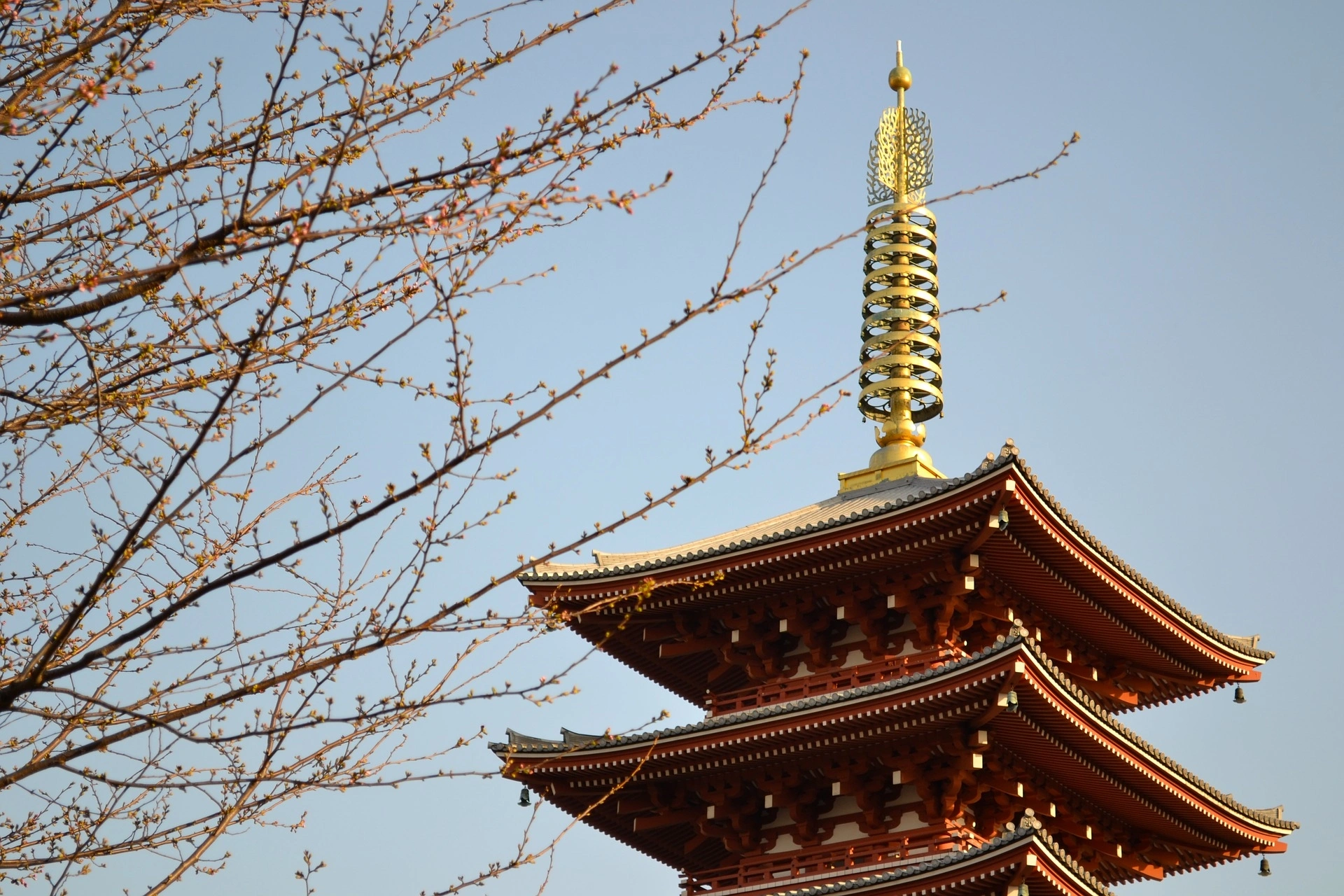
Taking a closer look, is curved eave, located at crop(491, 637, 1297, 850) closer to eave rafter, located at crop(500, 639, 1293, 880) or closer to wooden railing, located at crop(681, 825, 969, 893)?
Answer: eave rafter, located at crop(500, 639, 1293, 880)

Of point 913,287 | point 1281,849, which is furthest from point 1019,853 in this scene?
point 913,287

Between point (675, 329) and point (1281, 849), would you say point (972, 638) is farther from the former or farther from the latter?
point (675, 329)

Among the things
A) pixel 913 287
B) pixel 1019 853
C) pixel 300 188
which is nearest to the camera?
pixel 300 188

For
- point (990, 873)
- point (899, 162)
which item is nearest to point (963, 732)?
point (990, 873)

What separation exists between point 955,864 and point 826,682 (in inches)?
140

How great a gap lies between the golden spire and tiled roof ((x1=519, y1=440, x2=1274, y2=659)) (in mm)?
766

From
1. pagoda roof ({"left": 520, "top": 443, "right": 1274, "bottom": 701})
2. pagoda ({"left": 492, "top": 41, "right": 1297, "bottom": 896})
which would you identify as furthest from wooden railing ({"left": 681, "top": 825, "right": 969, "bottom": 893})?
pagoda roof ({"left": 520, "top": 443, "right": 1274, "bottom": 701})

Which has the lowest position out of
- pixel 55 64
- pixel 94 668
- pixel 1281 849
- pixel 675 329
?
pixel 94 668

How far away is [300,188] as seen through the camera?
21.8 ft

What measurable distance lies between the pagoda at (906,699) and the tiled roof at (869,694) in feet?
0.12

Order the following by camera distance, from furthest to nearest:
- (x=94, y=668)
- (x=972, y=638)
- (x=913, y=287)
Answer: (x=913, y=287)
(x=972, y=638)
(x=94, y=668)

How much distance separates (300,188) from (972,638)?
16473 mm

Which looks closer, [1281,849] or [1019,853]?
[1019,853]

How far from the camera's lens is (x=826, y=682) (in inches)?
850
